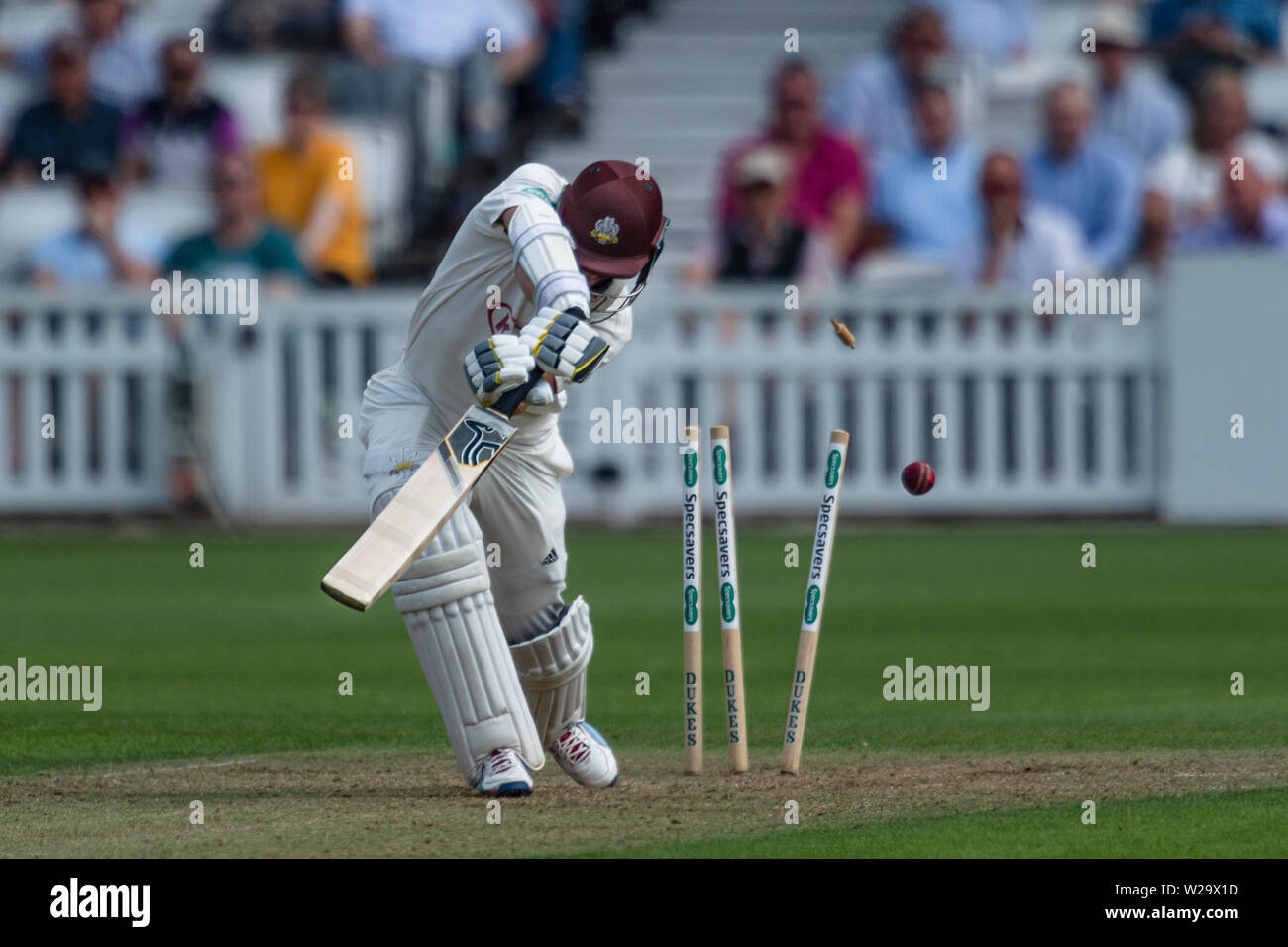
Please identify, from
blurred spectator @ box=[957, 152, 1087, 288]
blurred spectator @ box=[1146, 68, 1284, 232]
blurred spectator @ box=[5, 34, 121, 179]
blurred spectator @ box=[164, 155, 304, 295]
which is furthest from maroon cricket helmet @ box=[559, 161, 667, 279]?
blurred spectator @ box=[5, 34, 121, 179]

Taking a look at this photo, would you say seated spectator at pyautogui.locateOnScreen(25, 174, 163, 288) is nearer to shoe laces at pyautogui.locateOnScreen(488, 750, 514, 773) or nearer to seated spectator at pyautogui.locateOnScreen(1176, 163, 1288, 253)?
seated spectator at pyautogui.locateOnScreen(1176, 163, 1288, 253)

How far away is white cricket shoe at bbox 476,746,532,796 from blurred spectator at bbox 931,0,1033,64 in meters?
12.6

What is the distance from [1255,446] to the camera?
15.0m

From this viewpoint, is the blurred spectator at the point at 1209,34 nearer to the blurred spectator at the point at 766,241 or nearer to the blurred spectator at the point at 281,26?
the blurred spectator at the point at 766,241

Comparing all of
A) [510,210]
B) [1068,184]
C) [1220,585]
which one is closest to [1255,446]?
[1068,184]

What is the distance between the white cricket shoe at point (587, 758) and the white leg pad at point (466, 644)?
0.33 metres

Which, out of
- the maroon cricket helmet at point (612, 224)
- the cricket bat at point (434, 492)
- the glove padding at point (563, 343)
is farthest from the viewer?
the maroon cricket helmet at point (612, 224)

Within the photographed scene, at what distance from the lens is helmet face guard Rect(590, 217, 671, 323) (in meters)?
6.38

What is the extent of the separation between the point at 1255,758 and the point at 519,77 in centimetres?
1312

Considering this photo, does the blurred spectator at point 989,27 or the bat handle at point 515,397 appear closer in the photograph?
the bat handle at point 515,397

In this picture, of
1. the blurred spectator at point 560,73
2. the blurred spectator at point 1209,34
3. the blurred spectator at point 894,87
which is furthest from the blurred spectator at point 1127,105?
the blurred spectator at point 560,73

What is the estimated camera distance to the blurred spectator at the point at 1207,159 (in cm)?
1562

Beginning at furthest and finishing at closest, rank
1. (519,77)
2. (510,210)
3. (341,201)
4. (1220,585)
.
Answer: (519,77) < (341,201) < (1220,585) < (510,210)
